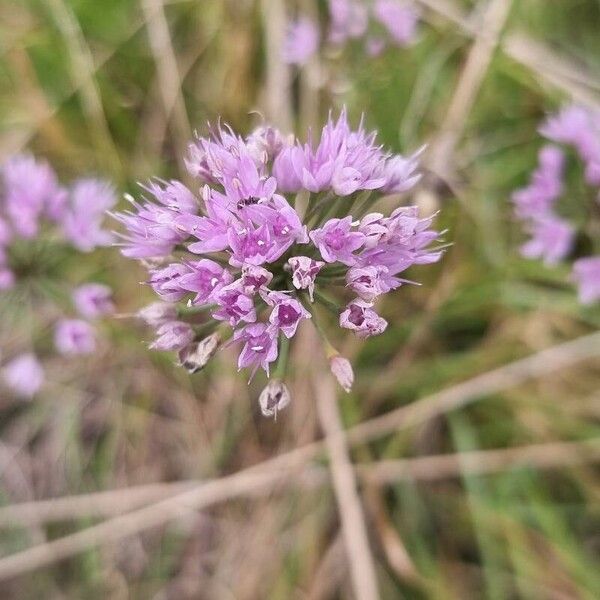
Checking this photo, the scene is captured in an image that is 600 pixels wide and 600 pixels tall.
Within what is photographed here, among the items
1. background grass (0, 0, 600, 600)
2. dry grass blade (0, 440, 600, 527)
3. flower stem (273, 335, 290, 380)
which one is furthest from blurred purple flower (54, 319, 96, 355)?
flower stem (273, 335, 290, 380)

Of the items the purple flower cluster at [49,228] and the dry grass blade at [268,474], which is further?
the dry grass blade at [268,474]

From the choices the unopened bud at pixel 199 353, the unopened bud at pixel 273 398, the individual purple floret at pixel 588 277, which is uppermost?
the individual purple floret at pixel 588 277

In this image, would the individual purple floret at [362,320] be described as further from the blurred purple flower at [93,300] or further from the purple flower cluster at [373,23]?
the purple flower cluster at [373,23]

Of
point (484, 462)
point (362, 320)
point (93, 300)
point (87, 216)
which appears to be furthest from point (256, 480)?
point (362, 320)

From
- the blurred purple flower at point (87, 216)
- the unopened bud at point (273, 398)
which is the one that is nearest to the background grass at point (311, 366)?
the blurred purple flower at point (87, 216)

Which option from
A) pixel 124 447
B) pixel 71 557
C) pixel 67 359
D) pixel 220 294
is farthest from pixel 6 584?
pixel 220 294

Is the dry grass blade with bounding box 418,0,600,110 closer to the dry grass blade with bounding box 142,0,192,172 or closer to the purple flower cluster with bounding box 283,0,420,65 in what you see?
the purple flower cluster with bounding box 283,0,420,65

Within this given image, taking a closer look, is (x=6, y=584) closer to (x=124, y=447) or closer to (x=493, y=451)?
(x=124, y=447)

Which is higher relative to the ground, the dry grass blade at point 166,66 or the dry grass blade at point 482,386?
the dry grass blade at point 166,66
